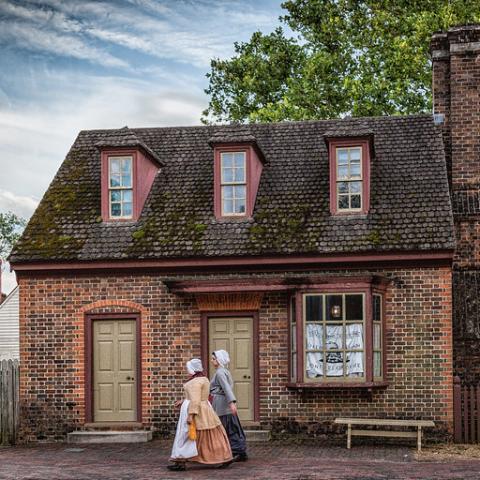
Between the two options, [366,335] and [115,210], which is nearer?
[366,335]

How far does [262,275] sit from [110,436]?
4200mm

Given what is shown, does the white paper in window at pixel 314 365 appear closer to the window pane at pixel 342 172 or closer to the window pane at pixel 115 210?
the window pane at pixel 342 172

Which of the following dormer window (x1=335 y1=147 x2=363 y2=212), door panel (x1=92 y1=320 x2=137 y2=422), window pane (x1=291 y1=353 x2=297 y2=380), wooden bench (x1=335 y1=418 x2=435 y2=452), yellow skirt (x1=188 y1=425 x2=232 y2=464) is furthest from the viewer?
dormer window (x1=335 y1=147 x2=363 y2=212)

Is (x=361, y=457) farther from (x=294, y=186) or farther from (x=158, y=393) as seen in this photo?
(x=294, y=186)

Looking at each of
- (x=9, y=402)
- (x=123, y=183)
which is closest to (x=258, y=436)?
(x=9, y=402)

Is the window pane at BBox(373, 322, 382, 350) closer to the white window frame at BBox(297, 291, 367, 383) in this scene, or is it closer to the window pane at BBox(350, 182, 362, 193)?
the white window frame at BBox(297, 291, 367, 383)

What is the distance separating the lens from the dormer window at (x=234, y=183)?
821 inches

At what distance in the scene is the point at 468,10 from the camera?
32.0 metres

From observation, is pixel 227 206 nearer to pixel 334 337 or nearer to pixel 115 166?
pixel 115 166

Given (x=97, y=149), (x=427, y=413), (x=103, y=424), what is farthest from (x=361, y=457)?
(x=97, y=149)

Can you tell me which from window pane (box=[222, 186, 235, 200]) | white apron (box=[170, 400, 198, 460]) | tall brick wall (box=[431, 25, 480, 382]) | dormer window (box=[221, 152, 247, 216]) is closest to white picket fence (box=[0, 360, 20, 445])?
dormer window (box=[221, 152, 247, 216])

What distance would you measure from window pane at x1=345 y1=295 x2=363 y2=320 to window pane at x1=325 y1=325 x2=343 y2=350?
28cm

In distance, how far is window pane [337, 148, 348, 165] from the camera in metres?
20.6

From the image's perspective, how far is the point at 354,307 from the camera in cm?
1916
